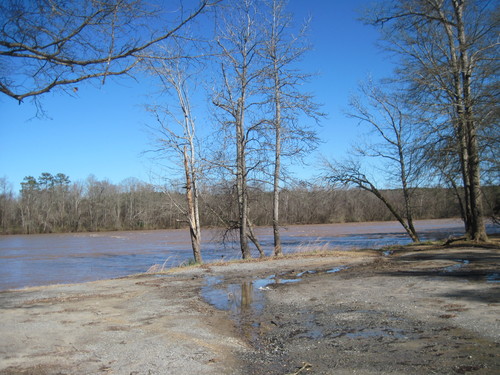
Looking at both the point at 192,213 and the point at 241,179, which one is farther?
the point at 192,213

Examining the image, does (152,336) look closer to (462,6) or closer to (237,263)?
(237,263)

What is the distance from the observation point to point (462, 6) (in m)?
13.6

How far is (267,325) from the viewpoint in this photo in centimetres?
612

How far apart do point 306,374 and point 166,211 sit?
14.9 meters

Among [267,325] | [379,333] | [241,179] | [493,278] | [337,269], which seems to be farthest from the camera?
[241,179]

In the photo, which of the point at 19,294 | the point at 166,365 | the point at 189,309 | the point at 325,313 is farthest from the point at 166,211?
the point at 166,365

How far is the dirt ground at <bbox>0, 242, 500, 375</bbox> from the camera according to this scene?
4.42m

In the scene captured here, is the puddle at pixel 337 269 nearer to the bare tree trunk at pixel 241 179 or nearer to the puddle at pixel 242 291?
the puddle at pixel 242 291

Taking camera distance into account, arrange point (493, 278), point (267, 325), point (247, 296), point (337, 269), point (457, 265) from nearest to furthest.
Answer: point (267, 325) < point (493, 278) < point (247, 296) < point (457, 265) < point (337, 269)

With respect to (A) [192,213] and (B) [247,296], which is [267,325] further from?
(A) [192,213]

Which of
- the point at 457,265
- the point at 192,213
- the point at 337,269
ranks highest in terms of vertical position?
the point at 192,213

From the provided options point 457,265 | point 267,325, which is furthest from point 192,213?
point 267,325

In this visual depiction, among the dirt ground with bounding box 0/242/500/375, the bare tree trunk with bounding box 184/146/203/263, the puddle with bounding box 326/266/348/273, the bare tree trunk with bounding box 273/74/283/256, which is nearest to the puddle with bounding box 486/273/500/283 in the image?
the dirt ground with bounding box 0/242/500/375

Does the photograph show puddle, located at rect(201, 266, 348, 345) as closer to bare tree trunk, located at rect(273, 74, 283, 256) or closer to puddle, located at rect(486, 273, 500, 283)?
puddle, located at rect(486, 273, 500, 283)
